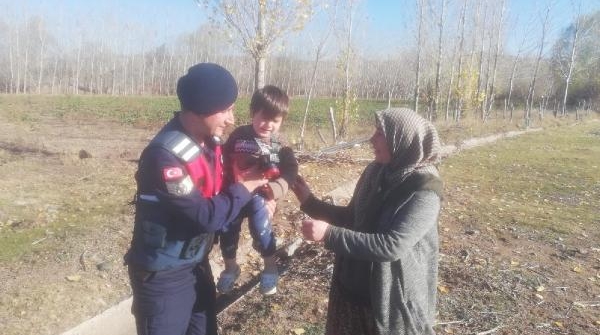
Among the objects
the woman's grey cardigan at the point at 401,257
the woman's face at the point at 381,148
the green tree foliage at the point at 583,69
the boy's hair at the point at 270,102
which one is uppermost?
the green tree foliage at the point at 583,69

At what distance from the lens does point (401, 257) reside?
2.32 metres

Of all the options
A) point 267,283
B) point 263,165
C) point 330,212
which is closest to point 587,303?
point 330,212

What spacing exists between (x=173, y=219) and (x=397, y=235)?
3.64 feet

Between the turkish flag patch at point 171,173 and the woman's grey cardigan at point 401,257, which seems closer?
the turkish flag patch at point 171,173

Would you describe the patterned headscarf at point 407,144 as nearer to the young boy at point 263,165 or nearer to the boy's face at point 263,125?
the young boy at point 263,165

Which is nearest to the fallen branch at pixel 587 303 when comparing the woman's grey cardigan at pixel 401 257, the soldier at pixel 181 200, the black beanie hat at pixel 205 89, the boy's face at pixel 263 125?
the woman's grey cardigan at pixel 401 257

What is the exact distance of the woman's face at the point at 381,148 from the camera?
7.99ft

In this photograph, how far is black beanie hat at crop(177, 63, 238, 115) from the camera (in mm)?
2150

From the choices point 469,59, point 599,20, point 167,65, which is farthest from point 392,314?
point 167,65

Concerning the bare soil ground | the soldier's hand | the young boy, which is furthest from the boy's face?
the bare soil ground

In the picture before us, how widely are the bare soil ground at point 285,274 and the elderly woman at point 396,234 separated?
2.06m

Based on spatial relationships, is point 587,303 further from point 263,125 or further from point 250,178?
point 250,178

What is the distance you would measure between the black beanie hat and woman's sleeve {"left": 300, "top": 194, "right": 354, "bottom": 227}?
1.12m

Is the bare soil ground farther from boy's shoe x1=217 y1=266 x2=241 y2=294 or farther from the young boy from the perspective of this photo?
the young boy
